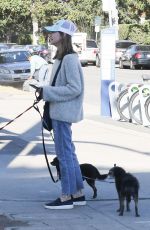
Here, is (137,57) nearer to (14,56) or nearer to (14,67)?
(14,56)

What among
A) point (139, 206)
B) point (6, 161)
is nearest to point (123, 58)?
point (6, 161)

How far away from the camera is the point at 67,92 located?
6383 millimetres

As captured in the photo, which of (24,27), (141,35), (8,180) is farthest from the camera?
(24,27)

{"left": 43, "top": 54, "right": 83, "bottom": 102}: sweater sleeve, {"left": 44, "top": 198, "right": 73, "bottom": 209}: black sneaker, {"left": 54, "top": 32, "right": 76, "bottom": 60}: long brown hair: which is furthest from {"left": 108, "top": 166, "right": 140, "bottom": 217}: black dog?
{"left": 54, "top": 32, "right": 76, "bottom": 60}: long brown hair

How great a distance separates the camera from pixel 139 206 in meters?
6.95

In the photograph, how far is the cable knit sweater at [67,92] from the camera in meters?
6.39

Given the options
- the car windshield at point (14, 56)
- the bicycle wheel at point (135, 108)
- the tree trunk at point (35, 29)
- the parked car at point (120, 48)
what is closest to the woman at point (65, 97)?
the bicycle wheel at point (135, 108)

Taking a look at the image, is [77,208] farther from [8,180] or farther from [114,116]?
[114,116]

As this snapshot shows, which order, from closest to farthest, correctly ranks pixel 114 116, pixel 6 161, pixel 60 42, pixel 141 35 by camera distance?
pixel 60 42 → pixel 6 161 → pixel 114 116 → pixel 141 35

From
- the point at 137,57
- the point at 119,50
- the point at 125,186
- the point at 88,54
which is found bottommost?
the point at 88,54

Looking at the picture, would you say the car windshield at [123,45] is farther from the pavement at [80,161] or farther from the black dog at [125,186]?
the black dog at [125,186]

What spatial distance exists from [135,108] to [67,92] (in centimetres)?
774

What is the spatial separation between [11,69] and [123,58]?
1482cm

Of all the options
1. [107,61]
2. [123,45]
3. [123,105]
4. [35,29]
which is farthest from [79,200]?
[35,29]
